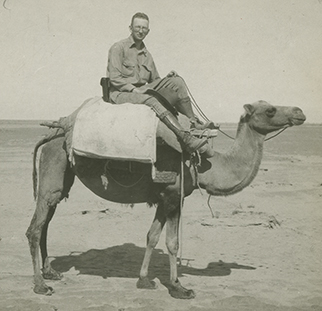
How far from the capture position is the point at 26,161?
21.3 m

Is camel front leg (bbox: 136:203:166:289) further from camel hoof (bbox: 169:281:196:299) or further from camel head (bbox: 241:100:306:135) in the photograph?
camel head (bbox: 241:100:306:135)

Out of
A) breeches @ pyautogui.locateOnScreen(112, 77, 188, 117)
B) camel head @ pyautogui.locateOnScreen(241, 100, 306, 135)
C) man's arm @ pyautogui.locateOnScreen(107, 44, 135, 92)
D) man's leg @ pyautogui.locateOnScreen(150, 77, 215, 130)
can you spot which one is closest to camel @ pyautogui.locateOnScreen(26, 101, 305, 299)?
camel head @ pyautogui.locateOnScreen(241, 100, 306, 135)

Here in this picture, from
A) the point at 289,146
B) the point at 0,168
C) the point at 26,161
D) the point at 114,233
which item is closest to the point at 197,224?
the point at 114,233

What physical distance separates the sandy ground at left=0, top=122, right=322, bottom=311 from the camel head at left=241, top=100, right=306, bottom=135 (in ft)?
7.25

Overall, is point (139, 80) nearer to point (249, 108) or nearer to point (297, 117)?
point (249, 108)

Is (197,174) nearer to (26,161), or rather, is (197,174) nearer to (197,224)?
(197,224)

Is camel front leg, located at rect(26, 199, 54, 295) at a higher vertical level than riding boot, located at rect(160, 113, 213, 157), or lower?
lower

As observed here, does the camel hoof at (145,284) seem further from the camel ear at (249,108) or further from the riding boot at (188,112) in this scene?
the camel ear at (249,108)

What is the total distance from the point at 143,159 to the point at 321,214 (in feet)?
23.3

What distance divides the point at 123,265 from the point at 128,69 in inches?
123

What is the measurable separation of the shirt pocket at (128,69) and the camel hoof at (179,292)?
2847mm

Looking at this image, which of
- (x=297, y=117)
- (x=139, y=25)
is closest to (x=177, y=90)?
(x=139, y=25)

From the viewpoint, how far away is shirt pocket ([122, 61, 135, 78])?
7.18m

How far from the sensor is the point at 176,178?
273 inches
